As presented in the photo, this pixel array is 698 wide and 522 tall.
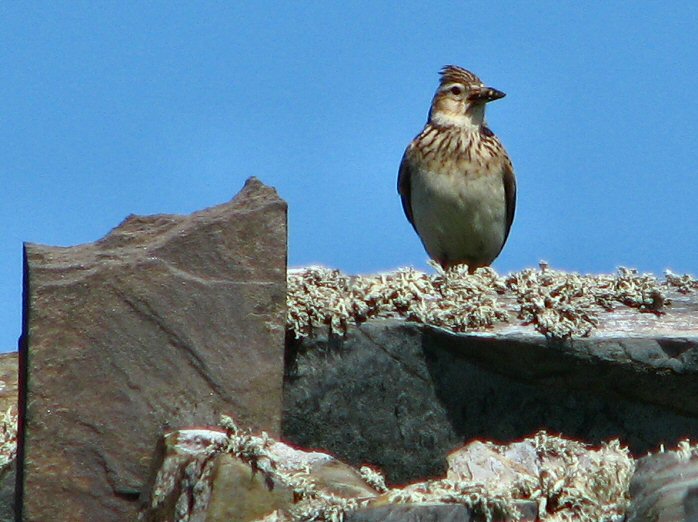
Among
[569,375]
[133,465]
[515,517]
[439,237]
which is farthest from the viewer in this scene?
[439,237]

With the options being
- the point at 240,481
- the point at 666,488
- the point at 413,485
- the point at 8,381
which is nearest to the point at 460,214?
the point at 8,381

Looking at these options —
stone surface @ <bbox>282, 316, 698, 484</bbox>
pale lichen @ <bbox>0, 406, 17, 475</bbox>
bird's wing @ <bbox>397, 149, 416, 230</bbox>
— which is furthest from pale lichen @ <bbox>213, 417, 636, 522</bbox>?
bird's wing @ <bbox>397, 149, 416, 230</bbox>

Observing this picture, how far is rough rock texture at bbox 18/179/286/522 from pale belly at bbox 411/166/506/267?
480 cm

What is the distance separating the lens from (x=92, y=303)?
5867 mm

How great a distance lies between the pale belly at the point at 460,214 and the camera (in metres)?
10.8

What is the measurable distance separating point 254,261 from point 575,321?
1.42 meters

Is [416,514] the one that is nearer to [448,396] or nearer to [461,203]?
[448,396]

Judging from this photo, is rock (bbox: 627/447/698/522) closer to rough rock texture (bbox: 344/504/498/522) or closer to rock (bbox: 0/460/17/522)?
rough rock texture (bbox: 344/504/498/522)

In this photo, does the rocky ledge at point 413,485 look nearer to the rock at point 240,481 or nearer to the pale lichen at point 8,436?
the rock at point 240,481

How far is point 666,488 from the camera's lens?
14.9 ft

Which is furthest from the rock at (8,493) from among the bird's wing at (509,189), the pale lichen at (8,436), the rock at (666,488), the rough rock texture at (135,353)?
the bird's wing at (509,189)

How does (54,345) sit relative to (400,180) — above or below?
below

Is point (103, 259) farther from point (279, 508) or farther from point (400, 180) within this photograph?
point (400, 180)

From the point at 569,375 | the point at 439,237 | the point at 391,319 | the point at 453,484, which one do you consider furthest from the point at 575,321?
the point at 439,237
